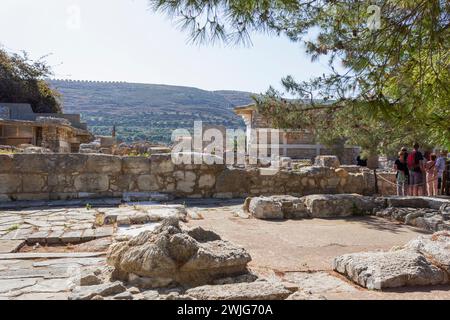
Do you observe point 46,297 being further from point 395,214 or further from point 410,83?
point 395,214

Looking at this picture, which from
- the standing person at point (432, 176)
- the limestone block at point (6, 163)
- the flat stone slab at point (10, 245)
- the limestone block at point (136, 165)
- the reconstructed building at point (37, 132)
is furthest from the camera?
the reconstructed building at point (37, 132)

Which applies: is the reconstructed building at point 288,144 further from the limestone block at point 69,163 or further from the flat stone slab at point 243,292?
the flat stone slab at point 243,292

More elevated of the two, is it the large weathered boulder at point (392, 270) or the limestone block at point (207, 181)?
the limestone block at point (207, 181)

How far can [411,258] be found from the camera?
2.92 m

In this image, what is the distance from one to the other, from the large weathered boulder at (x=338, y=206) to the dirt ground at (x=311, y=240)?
0.31 meters

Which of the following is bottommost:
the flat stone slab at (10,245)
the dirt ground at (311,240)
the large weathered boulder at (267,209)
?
the flat stone slab at (10,245)

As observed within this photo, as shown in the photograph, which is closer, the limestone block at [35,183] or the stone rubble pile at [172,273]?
the stone rubble pile at [172,273]

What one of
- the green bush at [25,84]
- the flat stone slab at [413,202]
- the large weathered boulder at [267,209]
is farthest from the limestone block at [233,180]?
the green bush at [25,84]

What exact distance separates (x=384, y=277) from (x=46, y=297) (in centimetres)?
226

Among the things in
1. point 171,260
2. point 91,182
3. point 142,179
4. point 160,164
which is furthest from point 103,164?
point 171,260

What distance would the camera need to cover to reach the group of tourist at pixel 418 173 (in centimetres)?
939

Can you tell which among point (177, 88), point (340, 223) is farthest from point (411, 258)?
point (177, 88)

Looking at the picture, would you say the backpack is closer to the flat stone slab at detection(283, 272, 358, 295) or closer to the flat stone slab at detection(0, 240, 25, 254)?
the flat stone slab at detection(283, 272, 358, 295)
